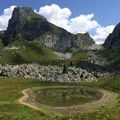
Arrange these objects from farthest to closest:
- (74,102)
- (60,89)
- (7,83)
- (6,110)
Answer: (7,83) → (60,89) → (74,102) → (6,110)

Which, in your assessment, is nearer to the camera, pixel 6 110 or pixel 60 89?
pixel 6 110

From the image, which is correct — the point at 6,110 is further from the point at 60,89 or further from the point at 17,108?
the point at 60,89

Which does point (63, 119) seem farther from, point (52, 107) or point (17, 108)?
point (52, 107)

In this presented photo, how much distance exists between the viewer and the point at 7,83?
170875 mm

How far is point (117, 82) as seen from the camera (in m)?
165

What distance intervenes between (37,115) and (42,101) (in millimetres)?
35589

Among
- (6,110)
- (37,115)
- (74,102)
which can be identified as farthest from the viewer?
(74,102)

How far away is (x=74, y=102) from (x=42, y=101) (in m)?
10.9

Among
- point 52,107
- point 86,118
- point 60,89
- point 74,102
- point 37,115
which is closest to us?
point 86,118

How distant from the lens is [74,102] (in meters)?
110

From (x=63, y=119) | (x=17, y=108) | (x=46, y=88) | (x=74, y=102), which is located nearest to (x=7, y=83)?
(x=46, y=88)

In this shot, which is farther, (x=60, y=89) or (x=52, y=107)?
(x=60, y=89)

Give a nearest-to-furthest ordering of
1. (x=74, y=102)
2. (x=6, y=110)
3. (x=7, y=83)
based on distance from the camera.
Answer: (x=6, y=110) < (x=74, y=102) < (x=7, y=83)

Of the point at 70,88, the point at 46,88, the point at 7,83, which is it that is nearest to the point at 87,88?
the point at 70,88
